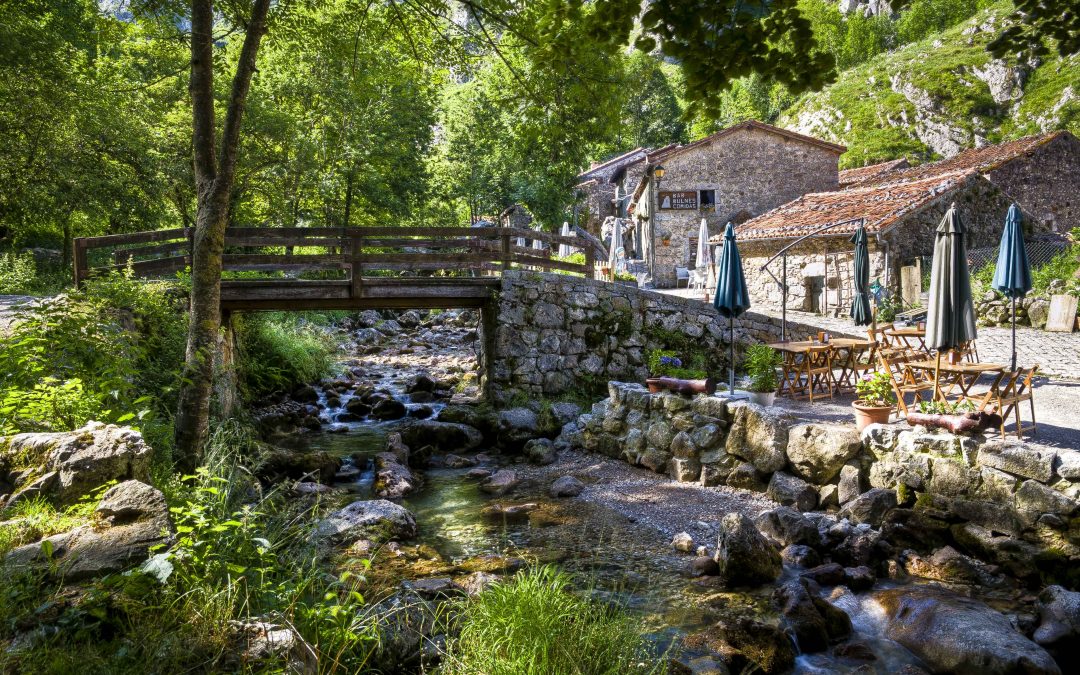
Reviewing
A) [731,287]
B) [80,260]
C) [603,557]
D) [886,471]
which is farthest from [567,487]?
[80,260]

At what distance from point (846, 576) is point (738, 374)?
7200mm

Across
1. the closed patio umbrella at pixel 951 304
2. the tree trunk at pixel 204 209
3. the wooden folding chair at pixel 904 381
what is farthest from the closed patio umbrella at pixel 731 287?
the tree trunk at pixel 204 209

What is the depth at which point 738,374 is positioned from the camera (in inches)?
516

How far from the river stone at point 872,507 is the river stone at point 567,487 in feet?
10.9

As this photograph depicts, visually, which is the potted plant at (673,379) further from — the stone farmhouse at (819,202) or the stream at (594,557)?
the stone farmhouse at (819,202)

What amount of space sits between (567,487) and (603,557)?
7.50 feet

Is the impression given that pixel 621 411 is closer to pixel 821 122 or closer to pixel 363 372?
pixel 363 372

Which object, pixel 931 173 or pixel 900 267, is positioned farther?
pixel 931 173

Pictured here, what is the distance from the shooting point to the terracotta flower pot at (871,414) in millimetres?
7836

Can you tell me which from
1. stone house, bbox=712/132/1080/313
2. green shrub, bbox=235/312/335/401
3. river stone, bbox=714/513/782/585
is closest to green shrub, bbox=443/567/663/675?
river stone, bbox=714/513/782/585

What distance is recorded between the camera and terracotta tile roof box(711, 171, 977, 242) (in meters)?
17.4

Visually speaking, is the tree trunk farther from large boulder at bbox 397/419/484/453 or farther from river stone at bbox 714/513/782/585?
large boulder at bbox 397/419/484/453

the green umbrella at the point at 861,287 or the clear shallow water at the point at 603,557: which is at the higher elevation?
the green umbrella at the point at 861,287

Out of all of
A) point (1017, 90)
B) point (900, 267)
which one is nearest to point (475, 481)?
point (900, 267)
